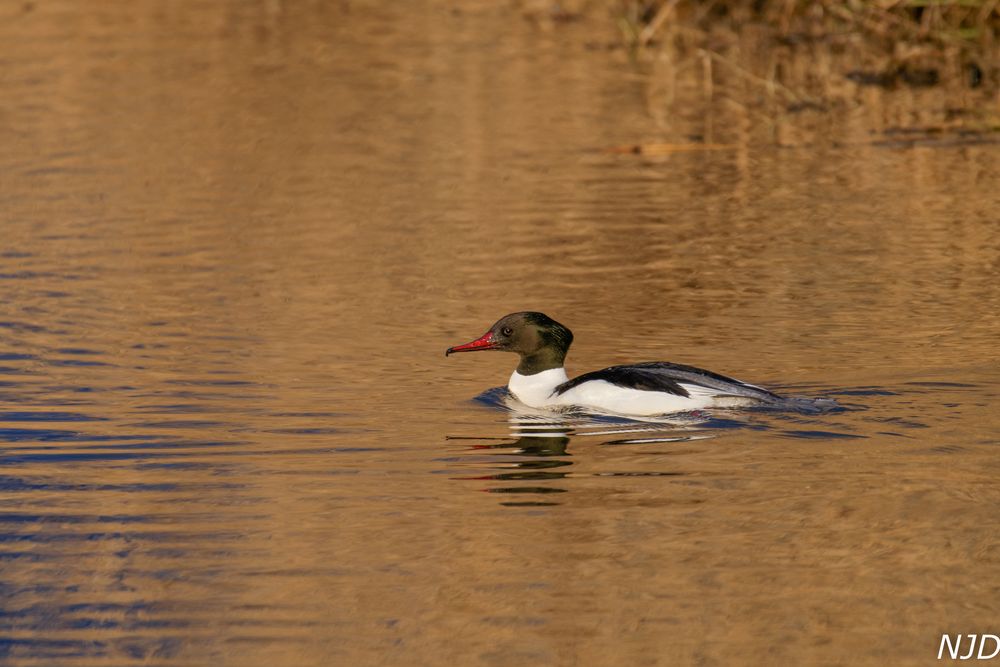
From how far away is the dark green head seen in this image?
993 cm

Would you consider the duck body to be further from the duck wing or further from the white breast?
the white breast

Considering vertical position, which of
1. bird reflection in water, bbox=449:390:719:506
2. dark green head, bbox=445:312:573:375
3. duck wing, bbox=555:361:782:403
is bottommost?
bird reflection in water, bbox=449:390:719:506

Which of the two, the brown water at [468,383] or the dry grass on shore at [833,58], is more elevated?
the dry grass on shore at [833,58]

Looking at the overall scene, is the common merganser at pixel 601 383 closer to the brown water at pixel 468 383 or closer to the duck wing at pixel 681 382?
the duck wing at pixel 681 382

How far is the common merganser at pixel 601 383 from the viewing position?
9.02 meters

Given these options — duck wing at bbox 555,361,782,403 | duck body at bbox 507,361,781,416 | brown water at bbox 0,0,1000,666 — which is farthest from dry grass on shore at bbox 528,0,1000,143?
duck wing at bbox 555,361,782,403

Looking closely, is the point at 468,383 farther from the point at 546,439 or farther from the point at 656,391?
the point at 656,391

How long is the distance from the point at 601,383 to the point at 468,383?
4.06ft

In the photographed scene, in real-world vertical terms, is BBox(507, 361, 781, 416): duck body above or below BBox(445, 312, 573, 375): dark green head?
below

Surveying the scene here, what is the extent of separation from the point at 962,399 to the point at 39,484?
15.0ft

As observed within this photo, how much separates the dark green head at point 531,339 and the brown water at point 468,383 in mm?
374

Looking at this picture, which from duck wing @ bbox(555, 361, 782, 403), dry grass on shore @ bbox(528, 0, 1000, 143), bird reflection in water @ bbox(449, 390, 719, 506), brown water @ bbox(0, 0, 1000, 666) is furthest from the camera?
dry grass on shore @ bbox(528, 0, 1000, 143)

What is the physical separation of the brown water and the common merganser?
0.15 m

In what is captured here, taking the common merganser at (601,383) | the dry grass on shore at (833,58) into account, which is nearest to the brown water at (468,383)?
the common merganser at (601,383)
